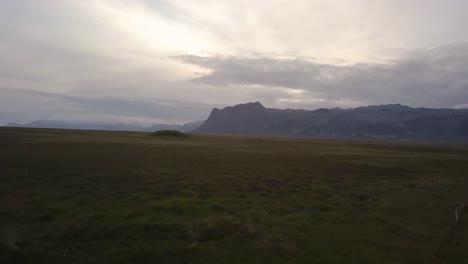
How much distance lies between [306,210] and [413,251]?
23.3 feet

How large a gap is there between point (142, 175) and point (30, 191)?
9735 mm

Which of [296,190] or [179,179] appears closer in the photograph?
[296,190]

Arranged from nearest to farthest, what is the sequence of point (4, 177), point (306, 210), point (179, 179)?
point (306, 210)
point (4, 177)
point (179, 179)

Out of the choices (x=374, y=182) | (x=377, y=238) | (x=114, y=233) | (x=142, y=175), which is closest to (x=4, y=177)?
(x=142, y=175)

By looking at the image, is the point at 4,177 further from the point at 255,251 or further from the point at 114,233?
the point at 255,251

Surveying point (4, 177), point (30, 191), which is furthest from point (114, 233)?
point (4, 177)

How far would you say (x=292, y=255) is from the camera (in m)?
13.0

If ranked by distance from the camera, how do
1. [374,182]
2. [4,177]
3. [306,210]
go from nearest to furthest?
[306,210] → [4,177] → [374,182]

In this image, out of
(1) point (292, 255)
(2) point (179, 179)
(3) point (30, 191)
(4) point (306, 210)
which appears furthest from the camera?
(2) point (179, 179)

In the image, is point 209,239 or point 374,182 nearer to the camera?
point 209,239

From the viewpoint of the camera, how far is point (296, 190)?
2645 cm

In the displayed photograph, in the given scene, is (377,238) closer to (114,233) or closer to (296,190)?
(296,190)

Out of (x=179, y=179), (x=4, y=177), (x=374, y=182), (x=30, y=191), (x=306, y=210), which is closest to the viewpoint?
(x=306, y=210)

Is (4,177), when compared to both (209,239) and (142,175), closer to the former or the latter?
(142,175)
